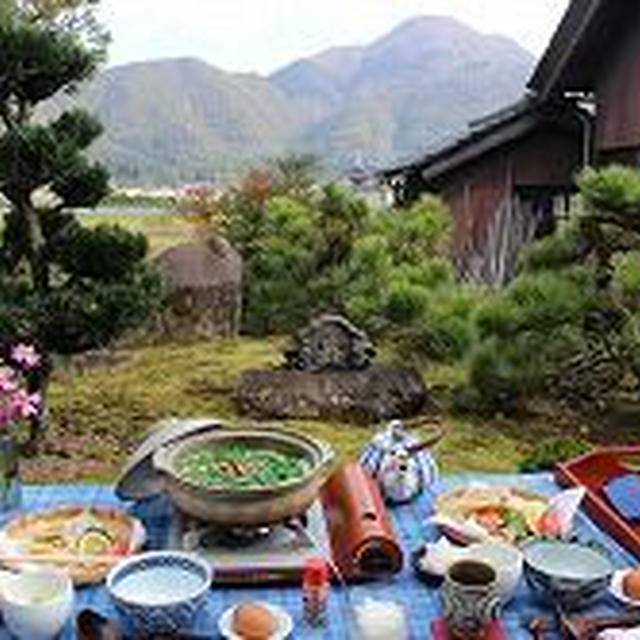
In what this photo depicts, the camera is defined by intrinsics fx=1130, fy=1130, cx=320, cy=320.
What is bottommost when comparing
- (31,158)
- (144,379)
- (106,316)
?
(144,379)

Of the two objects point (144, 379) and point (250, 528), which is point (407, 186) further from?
point (250, 528)

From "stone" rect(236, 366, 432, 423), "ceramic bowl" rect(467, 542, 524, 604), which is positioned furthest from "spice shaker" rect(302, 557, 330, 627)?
"stone" rect(236, 366, 432, 423)

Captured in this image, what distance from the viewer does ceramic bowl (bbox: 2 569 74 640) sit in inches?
108

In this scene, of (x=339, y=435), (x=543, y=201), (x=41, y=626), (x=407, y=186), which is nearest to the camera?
(x=41, y=626)

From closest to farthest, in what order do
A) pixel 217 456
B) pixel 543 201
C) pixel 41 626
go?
1. pixel 41 626
2. pixel 217 456
3. pixel 543 201

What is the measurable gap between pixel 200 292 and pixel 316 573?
7876mm

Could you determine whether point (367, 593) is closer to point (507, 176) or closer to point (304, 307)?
point (304, 307)

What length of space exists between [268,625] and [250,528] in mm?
380

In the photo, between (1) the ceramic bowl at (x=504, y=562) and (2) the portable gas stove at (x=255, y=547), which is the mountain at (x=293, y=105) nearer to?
(2) the portable gas stove at (x=255, y=547)

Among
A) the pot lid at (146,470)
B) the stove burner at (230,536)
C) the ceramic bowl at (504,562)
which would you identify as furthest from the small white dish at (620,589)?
the pot lid at (146,470)

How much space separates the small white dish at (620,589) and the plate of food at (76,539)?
133cm

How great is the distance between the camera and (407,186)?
13.1 meters

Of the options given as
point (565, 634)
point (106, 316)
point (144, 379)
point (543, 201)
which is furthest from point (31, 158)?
point (543, 201)

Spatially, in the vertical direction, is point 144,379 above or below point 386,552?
below
